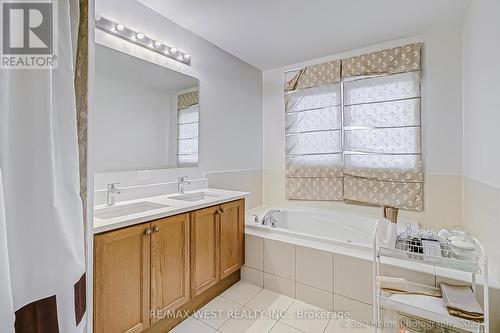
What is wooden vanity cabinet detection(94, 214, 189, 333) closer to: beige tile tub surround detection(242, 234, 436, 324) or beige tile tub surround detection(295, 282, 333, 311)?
beige tile tub surround detection(242, 234, 436, 324)

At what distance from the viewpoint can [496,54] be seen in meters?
1.45

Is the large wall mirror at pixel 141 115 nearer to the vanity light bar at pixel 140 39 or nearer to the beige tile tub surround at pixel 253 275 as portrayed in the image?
the vanity light bar at pixel 140 39

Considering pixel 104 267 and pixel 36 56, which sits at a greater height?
pixel 36 56

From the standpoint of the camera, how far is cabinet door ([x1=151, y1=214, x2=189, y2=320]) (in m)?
1.52

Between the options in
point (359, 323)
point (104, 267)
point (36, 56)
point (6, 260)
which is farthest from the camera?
point (359, 323)

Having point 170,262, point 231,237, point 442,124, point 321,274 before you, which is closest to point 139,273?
point 170,262

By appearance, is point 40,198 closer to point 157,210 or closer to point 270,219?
point 157,210

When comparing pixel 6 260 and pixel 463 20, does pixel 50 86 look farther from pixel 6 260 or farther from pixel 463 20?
pixel 463 20

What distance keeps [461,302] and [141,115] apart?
7.84 ft

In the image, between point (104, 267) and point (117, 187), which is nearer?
point (104, 267)

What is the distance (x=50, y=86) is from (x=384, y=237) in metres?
1.80

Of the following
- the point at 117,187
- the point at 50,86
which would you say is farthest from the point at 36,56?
the point at 117,187

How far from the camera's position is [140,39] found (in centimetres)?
199

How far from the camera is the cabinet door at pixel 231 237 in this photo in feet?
6.72
